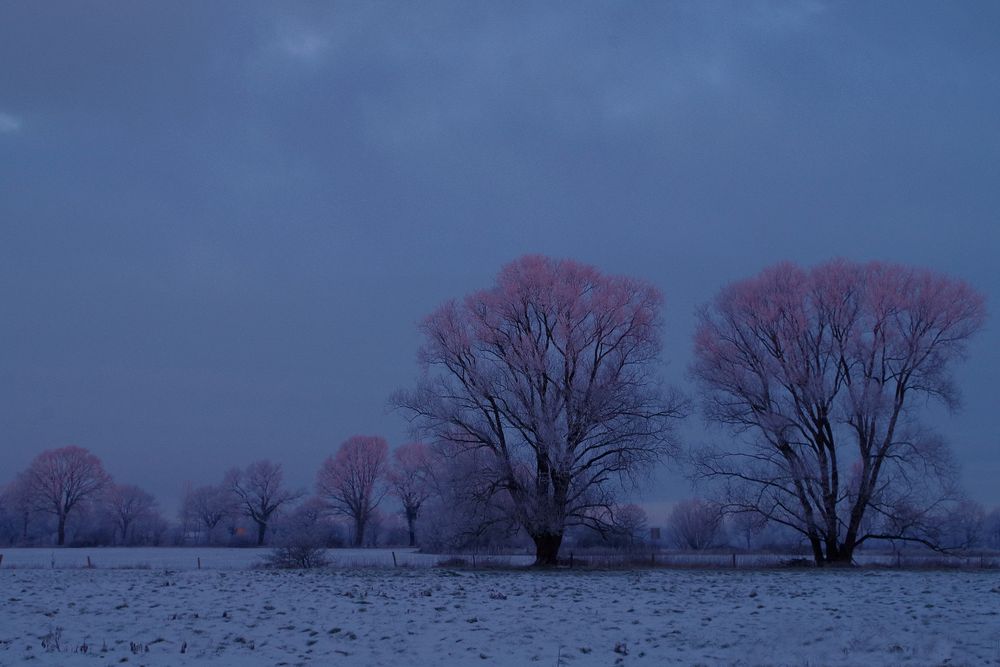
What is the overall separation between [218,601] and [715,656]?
10.4 metres

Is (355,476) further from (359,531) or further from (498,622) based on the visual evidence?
(498,622)

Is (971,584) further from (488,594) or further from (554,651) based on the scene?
(554,651)

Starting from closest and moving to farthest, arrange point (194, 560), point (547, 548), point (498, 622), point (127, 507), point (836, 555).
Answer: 1. point (498, 622)
2. point (547, 548)
3. point (836, 555)
4. point (194, 560)
5. point (127, 507)

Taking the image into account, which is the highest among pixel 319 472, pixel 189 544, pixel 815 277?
pixel 815 277

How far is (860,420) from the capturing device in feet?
99.2

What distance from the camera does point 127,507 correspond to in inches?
3922

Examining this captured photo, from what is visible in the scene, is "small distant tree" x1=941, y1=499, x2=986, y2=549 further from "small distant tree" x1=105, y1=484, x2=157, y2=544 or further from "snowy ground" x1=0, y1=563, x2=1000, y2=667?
"small distant tree" x1=105, y1=484, x2=157, y2=544

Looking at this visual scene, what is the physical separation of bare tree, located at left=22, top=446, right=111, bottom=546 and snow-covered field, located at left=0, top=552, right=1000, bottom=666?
7144 centimetres

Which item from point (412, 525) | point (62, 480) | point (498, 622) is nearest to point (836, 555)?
point (498, 622)

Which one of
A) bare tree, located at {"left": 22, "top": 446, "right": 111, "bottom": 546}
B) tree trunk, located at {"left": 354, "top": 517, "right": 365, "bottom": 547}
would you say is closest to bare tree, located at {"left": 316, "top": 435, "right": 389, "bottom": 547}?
tree trunk, located at {"left": 354, "top": 517, "right": 365, "bottom": 547}

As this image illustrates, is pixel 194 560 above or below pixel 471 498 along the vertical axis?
below

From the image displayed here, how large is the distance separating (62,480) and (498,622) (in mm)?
84647

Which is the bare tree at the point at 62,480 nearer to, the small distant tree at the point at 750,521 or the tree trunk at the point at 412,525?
the tree trunk at the point at 412,525

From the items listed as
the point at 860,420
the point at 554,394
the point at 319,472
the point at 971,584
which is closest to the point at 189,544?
the point at 319,472
